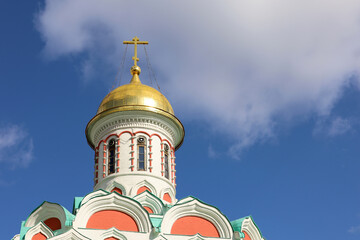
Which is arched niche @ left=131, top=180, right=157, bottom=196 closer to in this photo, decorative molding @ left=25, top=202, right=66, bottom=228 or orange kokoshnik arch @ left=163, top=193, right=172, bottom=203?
orange kokoshnik arch @ left=163, top=193, right=172, bottom=203

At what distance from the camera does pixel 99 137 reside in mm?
17500

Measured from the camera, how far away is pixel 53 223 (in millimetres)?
14211

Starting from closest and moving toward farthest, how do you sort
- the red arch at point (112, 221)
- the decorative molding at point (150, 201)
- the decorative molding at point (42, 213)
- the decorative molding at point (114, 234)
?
the decorative molding at point (114, 234) < the red arch at point (112, 221) < the decorative molding at point (42, 213) < the decorative molding at point (150, 201)

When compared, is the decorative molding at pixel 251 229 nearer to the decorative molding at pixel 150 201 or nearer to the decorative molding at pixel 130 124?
the decorative molding at pixel 150 201

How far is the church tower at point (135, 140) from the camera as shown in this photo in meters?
16.3

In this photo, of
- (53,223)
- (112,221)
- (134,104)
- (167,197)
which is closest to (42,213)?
(53,223)

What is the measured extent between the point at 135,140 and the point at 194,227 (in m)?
3.57

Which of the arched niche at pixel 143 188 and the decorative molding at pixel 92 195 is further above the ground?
the arched niche at pixel 143 188

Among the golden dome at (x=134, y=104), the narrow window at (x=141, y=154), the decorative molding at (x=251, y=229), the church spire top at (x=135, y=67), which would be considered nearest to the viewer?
the decorative molding at (x=251, y=229)

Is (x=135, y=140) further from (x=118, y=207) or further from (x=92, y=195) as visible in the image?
(x=118, y=207)

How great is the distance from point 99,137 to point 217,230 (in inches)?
194

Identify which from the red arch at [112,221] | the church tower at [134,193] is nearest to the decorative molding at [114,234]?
the church tower at [134,193]

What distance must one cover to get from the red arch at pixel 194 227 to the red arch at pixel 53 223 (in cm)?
267

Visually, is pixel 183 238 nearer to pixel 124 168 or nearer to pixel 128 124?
pixel 124 168
